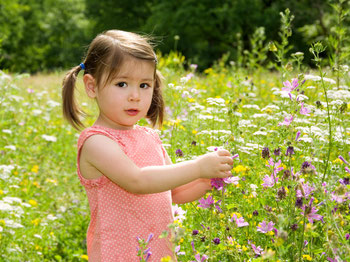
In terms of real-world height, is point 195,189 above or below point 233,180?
below

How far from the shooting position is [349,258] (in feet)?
4.69

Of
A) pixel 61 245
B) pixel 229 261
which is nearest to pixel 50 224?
pixel 61 245

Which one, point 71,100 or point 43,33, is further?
point 43,33

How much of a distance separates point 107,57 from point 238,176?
947 millimetres

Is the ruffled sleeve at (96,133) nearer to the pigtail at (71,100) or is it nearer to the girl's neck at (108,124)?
the girl's neck at (108,124)

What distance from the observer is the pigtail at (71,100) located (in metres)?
2.12

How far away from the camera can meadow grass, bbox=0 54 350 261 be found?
1744mm

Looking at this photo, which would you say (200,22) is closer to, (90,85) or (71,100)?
(71,100)

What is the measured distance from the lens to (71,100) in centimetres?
213

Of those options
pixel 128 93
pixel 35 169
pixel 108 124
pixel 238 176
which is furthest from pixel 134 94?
pixel 35 169

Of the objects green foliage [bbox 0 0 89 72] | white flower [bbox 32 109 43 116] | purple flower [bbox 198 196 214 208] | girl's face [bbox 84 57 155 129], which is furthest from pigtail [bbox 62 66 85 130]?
green foliage [bbox 0 0 89 72]

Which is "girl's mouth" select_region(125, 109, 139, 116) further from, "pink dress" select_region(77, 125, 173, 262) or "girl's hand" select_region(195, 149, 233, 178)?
"girl's hand" select_region(195, 149, 233, 178)

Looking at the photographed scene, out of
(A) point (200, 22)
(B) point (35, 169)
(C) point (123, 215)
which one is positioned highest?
(C) point (123, 215)

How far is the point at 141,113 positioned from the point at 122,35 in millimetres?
324
